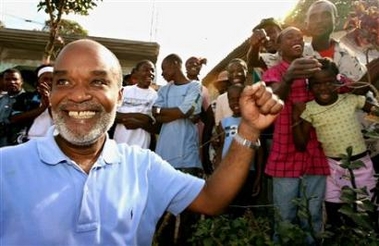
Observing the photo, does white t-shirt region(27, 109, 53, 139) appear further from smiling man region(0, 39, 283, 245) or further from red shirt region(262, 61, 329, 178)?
smiling man region(0, 39, 283, 245)

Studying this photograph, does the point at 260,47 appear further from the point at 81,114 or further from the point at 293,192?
the point at 81,114

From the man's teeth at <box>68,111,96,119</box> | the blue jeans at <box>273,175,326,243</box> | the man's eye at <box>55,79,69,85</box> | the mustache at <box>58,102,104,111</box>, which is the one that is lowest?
the blue jeans at <box>273,175,326,243</box>

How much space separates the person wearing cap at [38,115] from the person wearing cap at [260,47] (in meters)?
1.91

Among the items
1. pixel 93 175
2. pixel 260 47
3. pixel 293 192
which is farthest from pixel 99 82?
pixel 260 47

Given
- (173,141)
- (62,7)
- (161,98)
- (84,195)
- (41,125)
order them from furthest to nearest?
(62,7) → (161,98) → (173,141) → (41,125) → (84,195)

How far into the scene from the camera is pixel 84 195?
1717 millimetres

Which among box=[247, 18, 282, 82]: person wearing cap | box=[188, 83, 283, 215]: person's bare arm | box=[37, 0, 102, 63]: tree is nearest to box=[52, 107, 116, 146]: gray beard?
box=[188, 83, 283, 215]: person's bare arm

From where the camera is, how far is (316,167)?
11.1ft

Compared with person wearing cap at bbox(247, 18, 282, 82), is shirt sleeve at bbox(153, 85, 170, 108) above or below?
below

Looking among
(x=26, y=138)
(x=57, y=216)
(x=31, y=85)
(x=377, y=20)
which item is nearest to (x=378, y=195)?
(x=377, y=20)

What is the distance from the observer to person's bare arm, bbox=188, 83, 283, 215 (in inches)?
68.7

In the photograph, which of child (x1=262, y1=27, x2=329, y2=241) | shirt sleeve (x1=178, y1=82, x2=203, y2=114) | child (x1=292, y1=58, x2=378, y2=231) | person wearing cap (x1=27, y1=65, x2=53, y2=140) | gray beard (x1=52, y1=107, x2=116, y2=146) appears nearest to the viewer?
gray beard (x1=52, y1=107, x2=116, y2=146)

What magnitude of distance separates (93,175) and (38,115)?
2839mm

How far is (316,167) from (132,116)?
6.96ft
